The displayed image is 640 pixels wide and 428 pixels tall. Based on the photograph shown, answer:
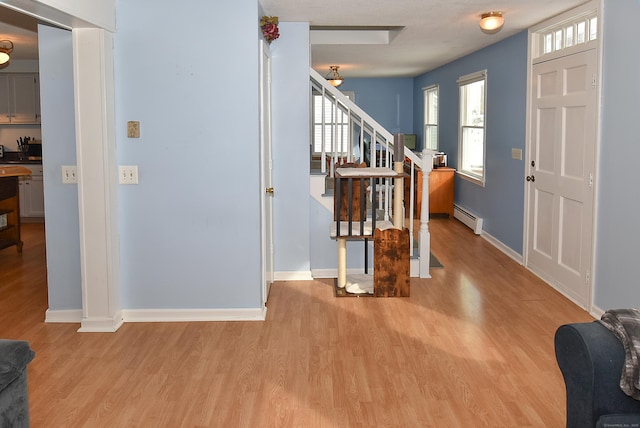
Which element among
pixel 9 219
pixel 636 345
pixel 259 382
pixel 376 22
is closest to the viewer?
pixel 636 345

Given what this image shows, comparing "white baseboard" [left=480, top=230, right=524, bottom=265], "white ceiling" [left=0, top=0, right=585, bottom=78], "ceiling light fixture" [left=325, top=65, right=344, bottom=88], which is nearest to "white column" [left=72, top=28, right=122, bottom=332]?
"white ceiling" [left=0, top=0, right=585, bottom=78]

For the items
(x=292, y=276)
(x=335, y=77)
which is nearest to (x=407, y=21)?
(x=292, y=276)

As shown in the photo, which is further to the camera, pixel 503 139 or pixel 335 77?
pixel 335 77

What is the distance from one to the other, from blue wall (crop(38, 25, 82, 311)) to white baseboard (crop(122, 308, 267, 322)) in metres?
0.40

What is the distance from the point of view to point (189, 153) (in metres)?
4.52

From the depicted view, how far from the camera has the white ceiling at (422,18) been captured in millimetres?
4973

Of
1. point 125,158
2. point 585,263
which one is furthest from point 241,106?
point 585,263

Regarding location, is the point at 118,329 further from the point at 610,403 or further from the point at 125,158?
the point at 610,403

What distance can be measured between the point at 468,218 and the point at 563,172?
3.10m

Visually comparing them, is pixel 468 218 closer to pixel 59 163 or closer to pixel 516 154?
pixel 516 154

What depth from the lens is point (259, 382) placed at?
11.6 feet

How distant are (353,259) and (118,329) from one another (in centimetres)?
222

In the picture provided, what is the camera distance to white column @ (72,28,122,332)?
4.21 m

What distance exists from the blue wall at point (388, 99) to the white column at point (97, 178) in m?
9.03
